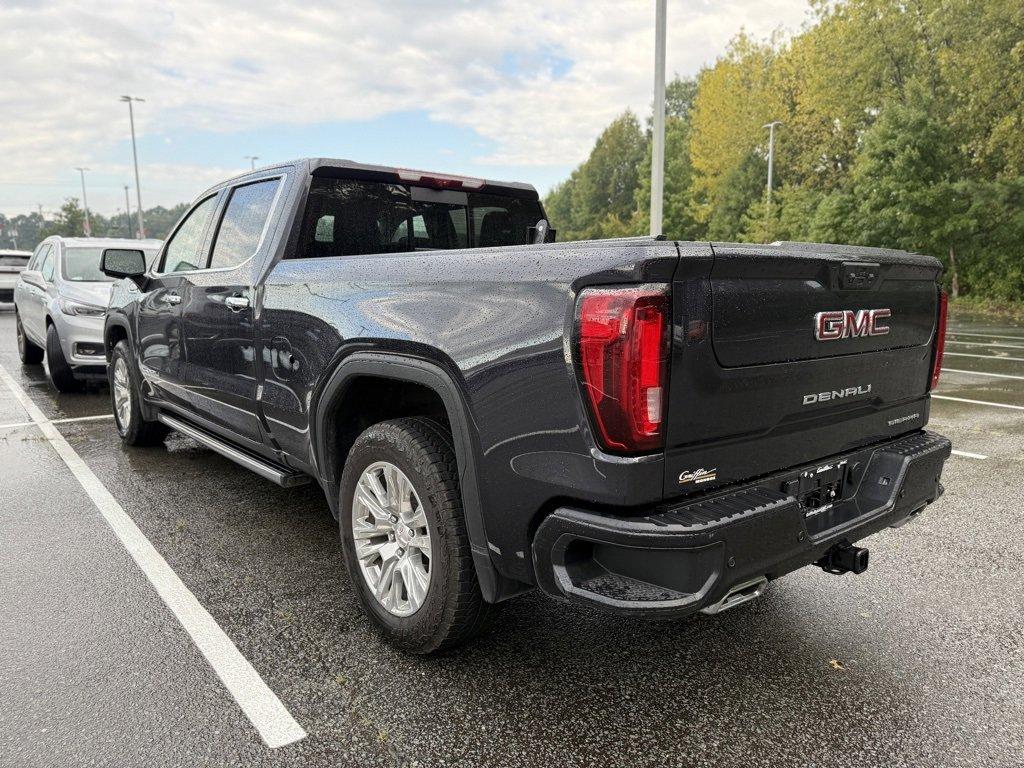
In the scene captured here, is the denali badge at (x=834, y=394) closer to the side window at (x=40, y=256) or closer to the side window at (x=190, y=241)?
the side window at (x=190, y=241)

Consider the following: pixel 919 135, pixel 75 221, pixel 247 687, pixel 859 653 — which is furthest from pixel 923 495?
pixel 75 221

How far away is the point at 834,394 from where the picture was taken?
252 centimetres

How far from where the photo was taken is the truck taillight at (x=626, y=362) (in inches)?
77.6

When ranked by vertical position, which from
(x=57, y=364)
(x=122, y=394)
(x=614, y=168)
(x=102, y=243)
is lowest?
(x=57, y=364)

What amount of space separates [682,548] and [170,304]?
152 inches

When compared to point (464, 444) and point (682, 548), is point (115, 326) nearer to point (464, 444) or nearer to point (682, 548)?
point (464, 444)

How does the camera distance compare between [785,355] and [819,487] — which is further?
[819,487]

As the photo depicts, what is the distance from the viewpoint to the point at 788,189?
30000mm

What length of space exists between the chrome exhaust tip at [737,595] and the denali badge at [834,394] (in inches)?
24.5

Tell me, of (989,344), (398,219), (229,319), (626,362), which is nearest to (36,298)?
(229,319)

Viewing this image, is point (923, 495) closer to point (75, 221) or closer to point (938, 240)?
point (938, 240)

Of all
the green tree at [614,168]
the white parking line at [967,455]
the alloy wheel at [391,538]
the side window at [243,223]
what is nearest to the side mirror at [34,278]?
the side window at [243,223]

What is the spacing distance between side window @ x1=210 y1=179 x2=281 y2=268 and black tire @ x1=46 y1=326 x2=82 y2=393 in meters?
5.09

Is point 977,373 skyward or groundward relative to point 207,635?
groundward
